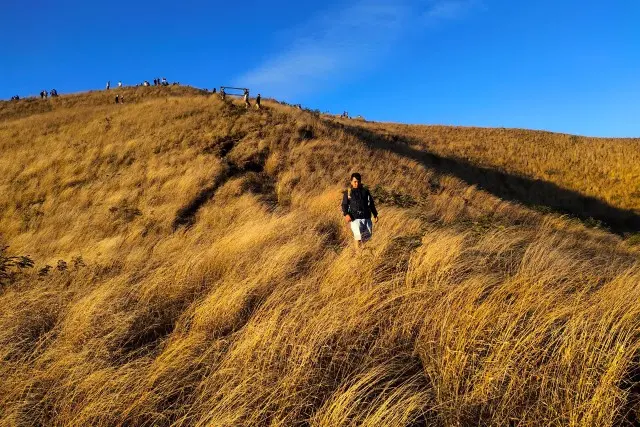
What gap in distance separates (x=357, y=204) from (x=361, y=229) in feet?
1.55

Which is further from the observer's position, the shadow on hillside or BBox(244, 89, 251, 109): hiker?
BBox(244, 89, 251, 109): hiker

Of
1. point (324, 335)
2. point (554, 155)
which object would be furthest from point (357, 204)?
point (554, 155)

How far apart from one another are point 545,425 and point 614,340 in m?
1.07

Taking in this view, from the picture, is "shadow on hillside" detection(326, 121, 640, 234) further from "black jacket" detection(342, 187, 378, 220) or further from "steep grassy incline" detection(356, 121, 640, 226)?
"black jacket" detection(342, 187, 378, 220)

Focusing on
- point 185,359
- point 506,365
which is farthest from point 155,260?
point 506,365

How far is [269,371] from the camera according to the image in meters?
2.65

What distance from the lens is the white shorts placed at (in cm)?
714

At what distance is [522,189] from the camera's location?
2633 centimetres

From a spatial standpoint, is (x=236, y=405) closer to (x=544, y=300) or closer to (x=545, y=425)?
(x=545, y=425)

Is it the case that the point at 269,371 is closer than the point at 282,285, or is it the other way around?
the point at 269,371

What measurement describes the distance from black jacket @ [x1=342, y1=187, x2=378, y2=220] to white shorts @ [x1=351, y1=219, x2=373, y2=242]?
80 millimetres

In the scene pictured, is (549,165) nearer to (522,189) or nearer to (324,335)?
(522,189)

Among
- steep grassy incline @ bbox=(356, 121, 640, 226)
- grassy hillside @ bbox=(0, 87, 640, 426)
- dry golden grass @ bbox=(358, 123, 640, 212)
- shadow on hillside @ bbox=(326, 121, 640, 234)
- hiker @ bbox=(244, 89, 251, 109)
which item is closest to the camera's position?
grassy hillside @ bbox=(0, 87, 640, 426)

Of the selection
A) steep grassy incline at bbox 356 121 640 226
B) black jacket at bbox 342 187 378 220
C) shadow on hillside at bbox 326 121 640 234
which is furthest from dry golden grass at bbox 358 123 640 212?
black jacket at bbox 342 187 378 220
